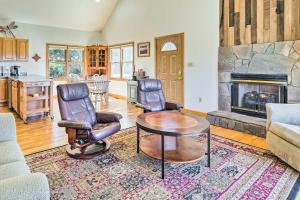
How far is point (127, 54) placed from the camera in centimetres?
812

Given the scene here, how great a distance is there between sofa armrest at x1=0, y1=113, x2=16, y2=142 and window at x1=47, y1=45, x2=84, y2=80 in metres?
6.59

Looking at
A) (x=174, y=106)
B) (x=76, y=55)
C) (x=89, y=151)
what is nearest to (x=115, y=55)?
(x=76, y=55)

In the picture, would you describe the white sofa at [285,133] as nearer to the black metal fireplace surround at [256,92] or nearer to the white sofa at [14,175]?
the black metal fireplace surround at [256,92]

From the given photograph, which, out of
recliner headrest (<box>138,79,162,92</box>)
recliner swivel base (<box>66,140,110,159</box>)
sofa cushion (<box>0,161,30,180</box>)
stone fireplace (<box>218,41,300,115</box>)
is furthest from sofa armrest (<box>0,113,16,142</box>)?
stone fireplace (<box>218,41,300,115</box>)

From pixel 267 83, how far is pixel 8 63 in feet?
25.0

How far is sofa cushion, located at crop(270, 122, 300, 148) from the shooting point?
2.51 meters

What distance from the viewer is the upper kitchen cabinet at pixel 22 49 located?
7077 mm

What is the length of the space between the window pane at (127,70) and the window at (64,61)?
1996 mm

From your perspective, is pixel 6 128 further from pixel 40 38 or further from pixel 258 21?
pixel 40 38

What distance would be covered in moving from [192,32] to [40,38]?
5.56 m

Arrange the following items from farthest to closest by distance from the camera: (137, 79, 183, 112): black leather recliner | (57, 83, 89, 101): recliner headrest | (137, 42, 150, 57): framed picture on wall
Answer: (137, 42, 150, 57): framed picture on wall
(137, 79, 183, 112): black leather recliner
(57, 83, 89, 101): recliner headrest

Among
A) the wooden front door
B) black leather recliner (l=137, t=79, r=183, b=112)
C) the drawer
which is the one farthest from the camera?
the wooden front door

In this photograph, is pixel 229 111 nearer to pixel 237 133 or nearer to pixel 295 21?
pixel 237 133

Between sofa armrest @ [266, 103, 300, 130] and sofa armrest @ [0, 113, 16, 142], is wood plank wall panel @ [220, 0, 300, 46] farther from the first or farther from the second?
sofa armrest @ [0, 113, 16, 142]
